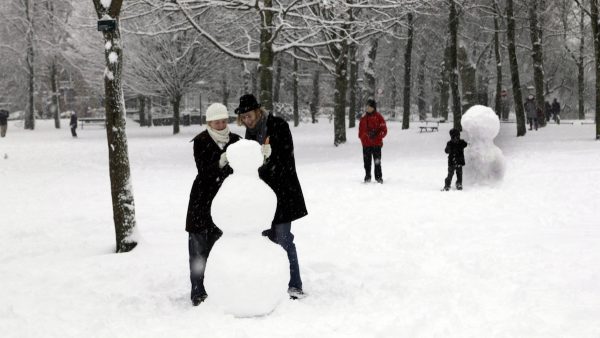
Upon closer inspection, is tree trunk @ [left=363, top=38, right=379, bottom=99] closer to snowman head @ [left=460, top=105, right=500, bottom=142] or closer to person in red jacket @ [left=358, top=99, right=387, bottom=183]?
person in red jacket @ [left=358, top=99, right=387, bottom=183]

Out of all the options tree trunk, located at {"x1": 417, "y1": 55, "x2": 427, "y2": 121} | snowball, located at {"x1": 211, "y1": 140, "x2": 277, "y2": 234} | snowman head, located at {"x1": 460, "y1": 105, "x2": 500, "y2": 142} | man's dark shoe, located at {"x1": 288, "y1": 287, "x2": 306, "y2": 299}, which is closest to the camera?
snowball, located at {"x1": 211, "y1": 140, "x2": 277, "y2": 234}

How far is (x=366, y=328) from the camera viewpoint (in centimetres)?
417

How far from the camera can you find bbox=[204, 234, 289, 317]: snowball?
420 cm

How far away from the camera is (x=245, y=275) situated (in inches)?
165

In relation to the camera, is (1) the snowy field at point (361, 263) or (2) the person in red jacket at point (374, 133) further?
(2) the person in red jacket at point (374, 133)

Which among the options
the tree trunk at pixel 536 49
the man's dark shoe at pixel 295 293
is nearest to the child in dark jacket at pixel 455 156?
the man's dark shoe at pixel 295 293

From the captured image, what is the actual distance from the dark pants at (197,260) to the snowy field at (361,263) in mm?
212

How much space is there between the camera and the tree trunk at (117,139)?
253 inches

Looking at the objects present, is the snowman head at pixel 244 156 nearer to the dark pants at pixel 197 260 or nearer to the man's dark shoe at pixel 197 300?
the dark pants at pixel 197 260

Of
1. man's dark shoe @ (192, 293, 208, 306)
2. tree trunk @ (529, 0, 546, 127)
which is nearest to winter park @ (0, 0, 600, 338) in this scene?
man's dark shoe @ (192, 293, 208, 306)

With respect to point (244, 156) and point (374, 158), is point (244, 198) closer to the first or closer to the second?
point (244, 156)

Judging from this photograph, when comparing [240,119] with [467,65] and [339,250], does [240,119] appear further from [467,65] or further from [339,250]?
[467,65]

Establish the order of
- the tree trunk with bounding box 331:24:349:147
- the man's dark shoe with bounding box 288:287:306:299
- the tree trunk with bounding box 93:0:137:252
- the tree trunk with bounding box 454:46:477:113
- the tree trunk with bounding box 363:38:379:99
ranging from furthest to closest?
the tree trunk with bounding box 363:38:379:99 → the tree trunk with bounding box 454:46:477:113 → the tree trunk with bounding box 331:24:349:147 → the tree trunk with bounding box 93:0:137:252 → the man's dark shoe with bounding box 288:287:306:299

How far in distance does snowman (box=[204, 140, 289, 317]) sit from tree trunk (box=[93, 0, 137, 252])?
2.74 meters
